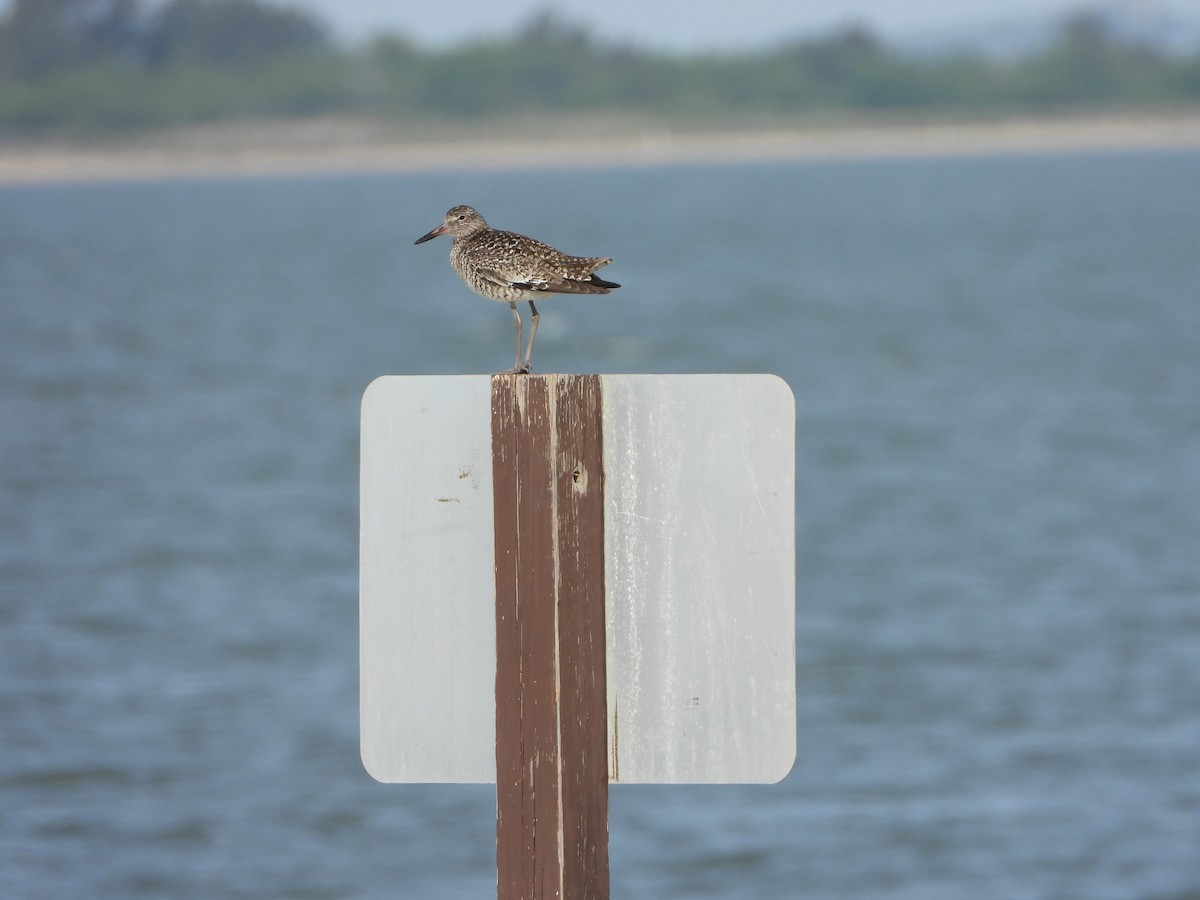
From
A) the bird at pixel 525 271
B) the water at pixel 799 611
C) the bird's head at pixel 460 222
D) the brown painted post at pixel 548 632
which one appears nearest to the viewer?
the brown painted post at pixel 548 632

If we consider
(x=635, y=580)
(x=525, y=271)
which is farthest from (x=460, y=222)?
(x=635, y=580)

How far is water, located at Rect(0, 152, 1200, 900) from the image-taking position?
13.7m

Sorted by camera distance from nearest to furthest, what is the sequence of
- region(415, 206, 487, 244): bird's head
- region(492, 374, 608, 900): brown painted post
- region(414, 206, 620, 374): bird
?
1. region(492, 374, 608, 900): brown painted post
2. region(414, 206, 620, 374): bird
3. region(415, 206, 487, 244): bird's head

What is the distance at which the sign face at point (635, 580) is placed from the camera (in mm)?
3869

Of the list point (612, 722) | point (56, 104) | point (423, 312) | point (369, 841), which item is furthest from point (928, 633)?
point (56, 104)

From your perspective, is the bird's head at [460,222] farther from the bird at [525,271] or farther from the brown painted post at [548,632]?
the brown painted post at [548,632]

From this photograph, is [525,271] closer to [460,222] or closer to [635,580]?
[460,222]

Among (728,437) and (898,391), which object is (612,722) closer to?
(728,437)

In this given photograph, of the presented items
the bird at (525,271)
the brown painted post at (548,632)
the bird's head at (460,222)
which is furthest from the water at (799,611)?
the brown painted post at (548,632)

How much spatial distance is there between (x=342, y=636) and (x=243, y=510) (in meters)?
10.4

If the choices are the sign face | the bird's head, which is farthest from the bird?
the sign face

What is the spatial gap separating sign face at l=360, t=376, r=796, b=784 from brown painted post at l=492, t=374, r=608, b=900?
0.05 metres

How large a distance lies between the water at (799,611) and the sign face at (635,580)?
355 inches

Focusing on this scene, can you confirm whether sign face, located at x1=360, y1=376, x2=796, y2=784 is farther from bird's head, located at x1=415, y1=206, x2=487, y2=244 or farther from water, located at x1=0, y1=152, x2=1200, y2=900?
water, located at x1=0, y1=152, x2=1200, y2=900
